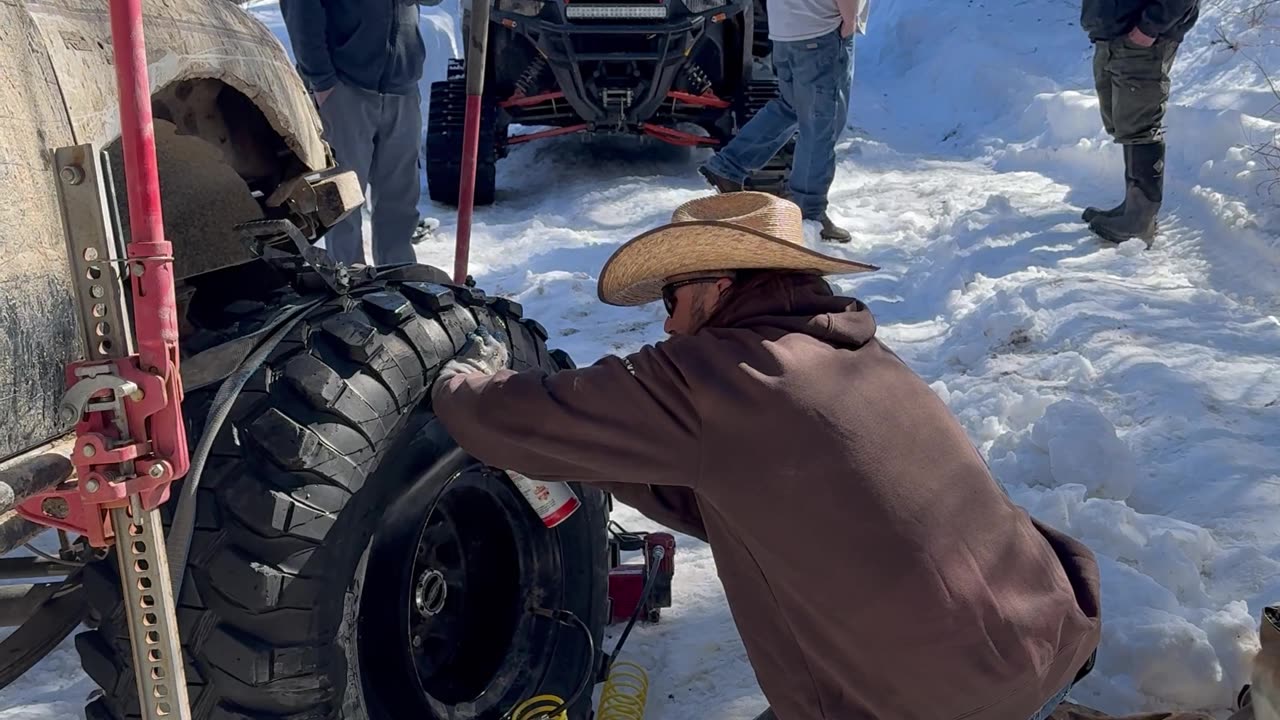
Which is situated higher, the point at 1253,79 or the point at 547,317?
the point at 1253,79

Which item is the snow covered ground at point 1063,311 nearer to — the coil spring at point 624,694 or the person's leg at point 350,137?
the coil spring at point 624,694

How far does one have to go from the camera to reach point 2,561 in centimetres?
256

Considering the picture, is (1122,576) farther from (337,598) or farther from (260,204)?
(260,204)

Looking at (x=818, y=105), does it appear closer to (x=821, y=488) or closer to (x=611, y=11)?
(x=611, y=11)

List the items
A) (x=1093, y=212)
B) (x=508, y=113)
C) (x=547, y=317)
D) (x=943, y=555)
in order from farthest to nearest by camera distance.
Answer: (x=508, y=113) → (x=1093, y=212) → (x=547, y=317) → (x=943, y=555)

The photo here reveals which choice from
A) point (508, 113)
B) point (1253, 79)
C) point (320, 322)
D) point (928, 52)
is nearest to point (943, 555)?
point (320, 322)

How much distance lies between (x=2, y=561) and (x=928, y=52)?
1331 cm

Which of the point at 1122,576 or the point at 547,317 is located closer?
the point at 1122,576

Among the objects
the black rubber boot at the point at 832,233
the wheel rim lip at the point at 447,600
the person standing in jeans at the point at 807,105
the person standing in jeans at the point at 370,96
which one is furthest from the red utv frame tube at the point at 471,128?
the black rubber boot at the point at 832,233

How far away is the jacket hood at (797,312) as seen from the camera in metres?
2.20

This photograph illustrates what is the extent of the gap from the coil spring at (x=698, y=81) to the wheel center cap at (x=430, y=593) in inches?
249

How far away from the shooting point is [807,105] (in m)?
6.83

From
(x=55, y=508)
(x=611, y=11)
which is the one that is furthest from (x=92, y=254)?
(x=611, y=11)

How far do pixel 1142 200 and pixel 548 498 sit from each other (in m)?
4.97
